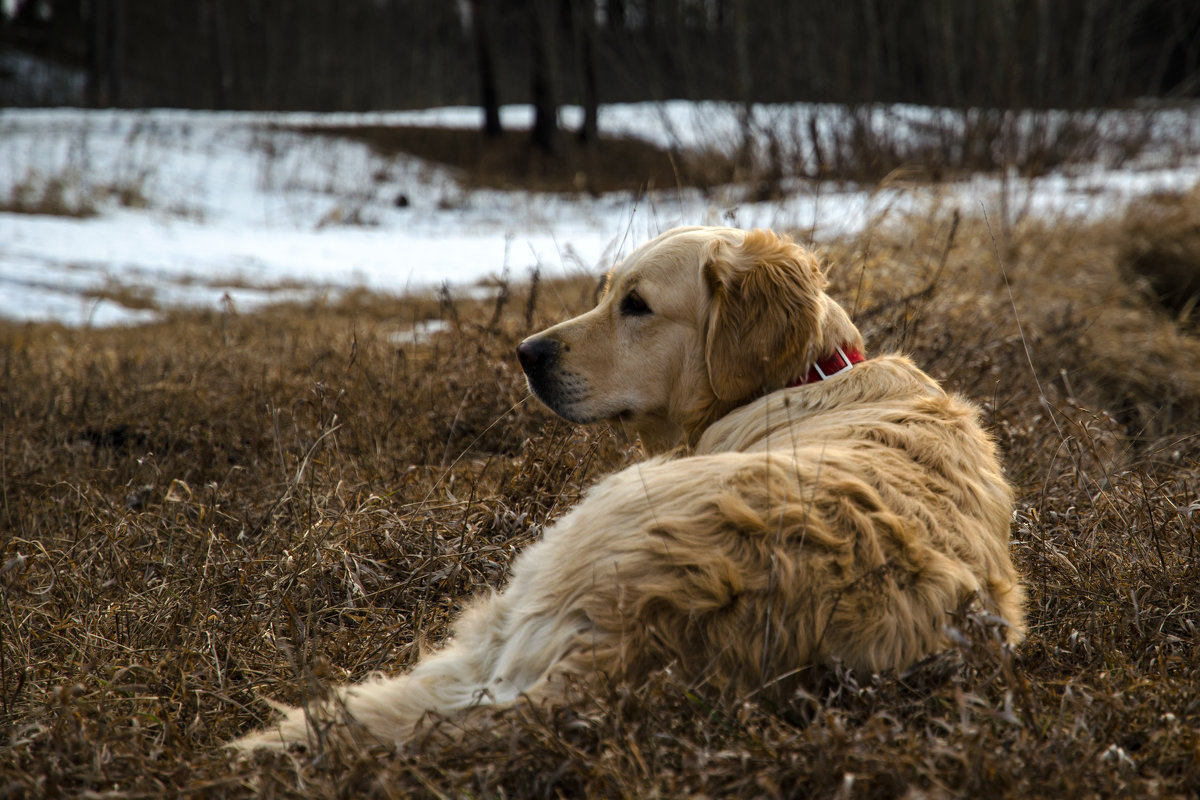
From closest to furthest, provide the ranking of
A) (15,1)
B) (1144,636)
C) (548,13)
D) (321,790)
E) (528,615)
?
(321,790) → (528,615) → (1144,636) → (548,13) → (15,1)

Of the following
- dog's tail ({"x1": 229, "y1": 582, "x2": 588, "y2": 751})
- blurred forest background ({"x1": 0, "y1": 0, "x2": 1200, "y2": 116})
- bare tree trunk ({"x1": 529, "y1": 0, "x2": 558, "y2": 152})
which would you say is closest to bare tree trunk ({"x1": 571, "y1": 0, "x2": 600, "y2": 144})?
blurred forest background ({"x1": 0, "y1": 0, "x2": 1200, "y2": 116})

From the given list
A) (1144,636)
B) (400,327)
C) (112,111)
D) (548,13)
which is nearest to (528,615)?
(1144,636)

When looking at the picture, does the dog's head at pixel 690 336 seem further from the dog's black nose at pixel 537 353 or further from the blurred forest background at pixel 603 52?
the blurred forest background at pixel 603 52

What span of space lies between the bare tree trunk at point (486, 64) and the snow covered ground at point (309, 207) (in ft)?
7.83

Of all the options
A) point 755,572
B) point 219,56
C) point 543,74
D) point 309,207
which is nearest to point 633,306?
point 755,572

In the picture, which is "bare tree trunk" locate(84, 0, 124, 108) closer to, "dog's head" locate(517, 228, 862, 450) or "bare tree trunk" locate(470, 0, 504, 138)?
A: "bare tree trunk" locate(470, 0, 504, 138)

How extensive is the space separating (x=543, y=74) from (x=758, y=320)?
21814 millimetres

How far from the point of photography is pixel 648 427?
3.28 m

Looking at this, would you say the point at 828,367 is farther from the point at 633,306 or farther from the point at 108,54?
the point at 108,54

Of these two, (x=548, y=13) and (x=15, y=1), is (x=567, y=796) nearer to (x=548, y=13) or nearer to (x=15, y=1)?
(x=548, y=13)

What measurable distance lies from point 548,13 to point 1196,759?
79.3 feet

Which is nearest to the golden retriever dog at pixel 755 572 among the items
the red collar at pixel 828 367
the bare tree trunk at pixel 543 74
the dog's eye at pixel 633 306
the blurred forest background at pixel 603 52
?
the red collar at pixel 828 367

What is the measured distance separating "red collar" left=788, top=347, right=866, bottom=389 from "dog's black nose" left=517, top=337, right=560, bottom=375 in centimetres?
82

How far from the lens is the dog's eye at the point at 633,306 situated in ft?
10.4
